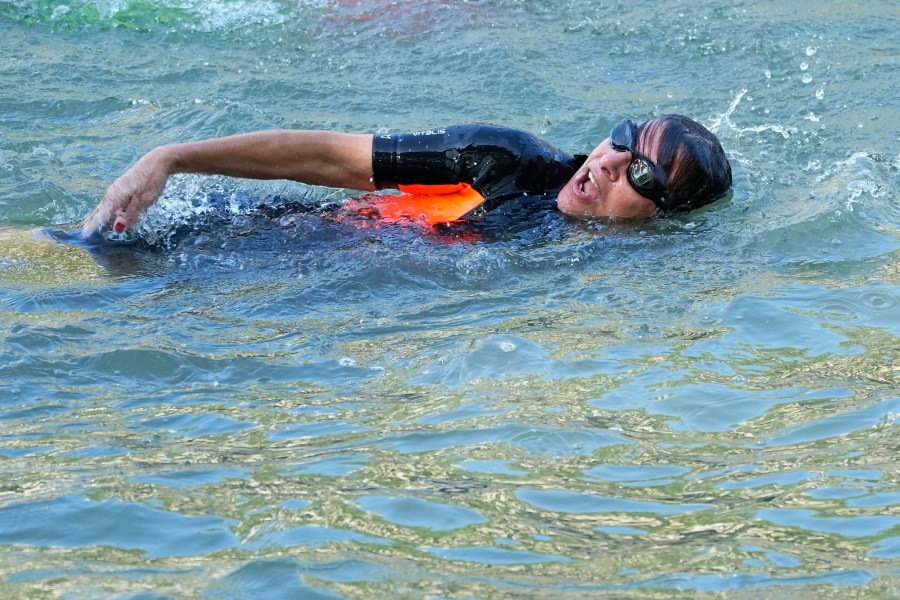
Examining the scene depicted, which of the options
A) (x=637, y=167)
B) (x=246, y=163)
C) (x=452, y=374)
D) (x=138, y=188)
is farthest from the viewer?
(x=637, y=167)

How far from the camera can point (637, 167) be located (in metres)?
4.62

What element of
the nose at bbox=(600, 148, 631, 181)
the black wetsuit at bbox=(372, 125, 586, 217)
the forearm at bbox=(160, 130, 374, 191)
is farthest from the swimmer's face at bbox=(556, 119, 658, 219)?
the forearm at bbox=(160, 130, 374, 191)

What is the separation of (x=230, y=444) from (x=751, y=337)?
1.78 m

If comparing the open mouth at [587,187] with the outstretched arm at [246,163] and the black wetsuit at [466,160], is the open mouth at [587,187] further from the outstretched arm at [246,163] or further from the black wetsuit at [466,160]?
the outstretched arm at [246,163]

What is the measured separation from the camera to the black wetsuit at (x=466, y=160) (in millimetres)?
4414

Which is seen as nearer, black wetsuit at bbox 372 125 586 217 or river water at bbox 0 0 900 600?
river water at bbox 0 0 900 600

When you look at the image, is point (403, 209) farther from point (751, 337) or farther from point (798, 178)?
point (798, 178)

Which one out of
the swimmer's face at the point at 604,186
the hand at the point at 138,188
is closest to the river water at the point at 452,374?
the swimmer's face at the point at 604,186

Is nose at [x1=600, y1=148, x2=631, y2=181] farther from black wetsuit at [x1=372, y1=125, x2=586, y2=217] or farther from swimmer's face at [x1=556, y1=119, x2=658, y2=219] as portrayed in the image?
black wetsuit at [x1=372, y1=125, x2=586, y2=217]

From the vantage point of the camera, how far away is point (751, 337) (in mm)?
3877

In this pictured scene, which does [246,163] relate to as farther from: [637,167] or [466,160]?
[637,167]

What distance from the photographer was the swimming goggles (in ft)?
15.1

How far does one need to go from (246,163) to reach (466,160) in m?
0.83

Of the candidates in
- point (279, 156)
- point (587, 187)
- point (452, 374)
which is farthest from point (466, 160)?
point (452, 374)
